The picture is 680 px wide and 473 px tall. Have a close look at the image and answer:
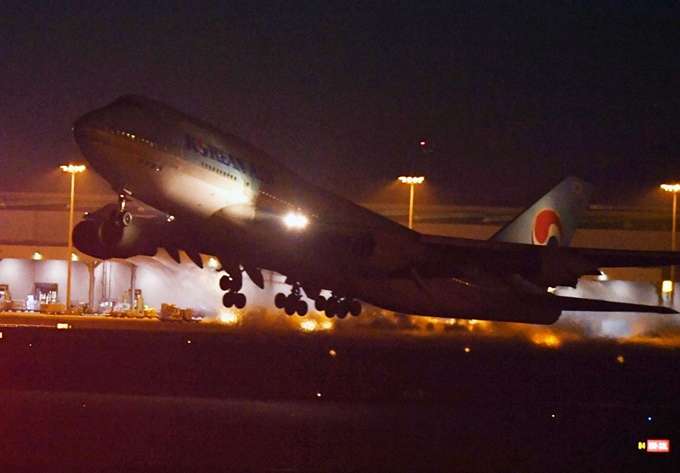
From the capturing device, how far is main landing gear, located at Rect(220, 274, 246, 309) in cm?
2822

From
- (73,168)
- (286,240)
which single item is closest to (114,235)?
(286,240)

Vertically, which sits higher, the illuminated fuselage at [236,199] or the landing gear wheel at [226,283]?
the illuminated fuselage at [236,199]

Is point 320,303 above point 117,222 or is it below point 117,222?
below

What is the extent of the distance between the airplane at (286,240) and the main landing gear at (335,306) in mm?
31

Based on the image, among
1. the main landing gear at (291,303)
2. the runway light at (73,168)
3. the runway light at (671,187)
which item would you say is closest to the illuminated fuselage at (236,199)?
the main landing gear at (291,303)

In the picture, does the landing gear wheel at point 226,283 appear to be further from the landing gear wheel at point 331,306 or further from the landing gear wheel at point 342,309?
the landing gear wheel at point 342,309

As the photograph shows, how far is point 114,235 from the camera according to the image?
79.1 feet

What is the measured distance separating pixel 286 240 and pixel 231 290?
221 inches

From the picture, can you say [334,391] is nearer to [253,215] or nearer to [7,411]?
[253,215]

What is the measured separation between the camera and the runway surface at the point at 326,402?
18.9 metres

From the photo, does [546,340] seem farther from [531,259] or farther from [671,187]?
[671,187]

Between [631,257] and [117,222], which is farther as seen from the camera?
[631,257]

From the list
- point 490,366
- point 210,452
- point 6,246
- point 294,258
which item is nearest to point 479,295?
point 490,366

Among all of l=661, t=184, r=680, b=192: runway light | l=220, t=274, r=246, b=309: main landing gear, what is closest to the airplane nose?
l=220, t=274, r=246, b=309: main landing gear
